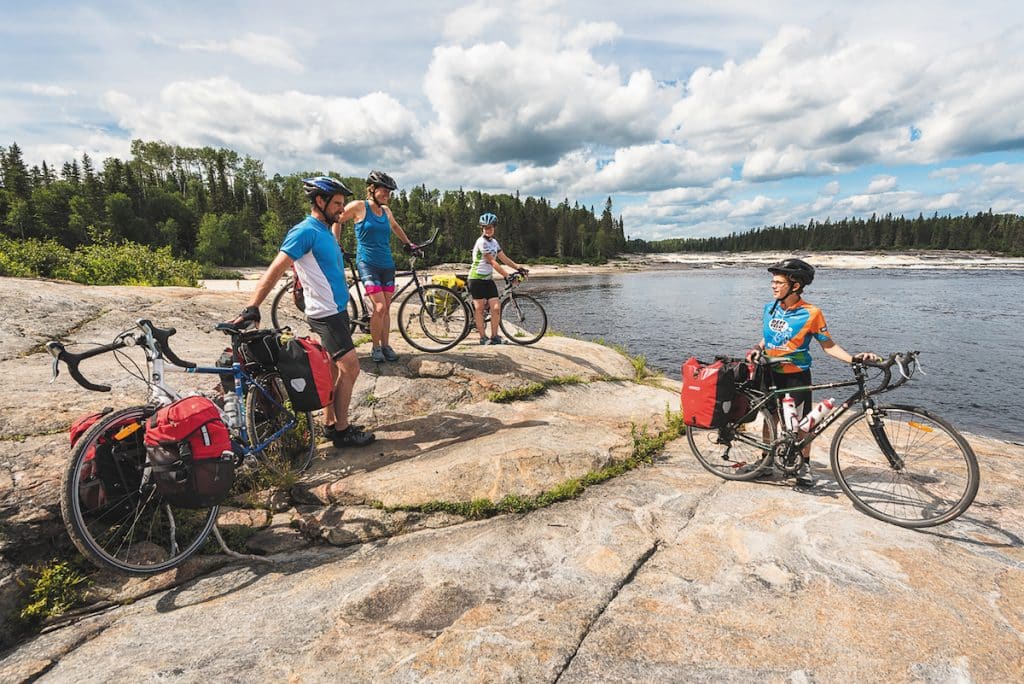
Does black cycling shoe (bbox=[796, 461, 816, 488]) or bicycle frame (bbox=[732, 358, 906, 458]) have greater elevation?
bicycle frame (bbox=[732, 358, 906, 458])

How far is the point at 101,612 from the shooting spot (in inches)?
138

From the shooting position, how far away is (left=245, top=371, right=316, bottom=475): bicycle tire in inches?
196

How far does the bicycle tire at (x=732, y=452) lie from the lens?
215 inches

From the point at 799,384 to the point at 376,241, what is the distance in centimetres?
602

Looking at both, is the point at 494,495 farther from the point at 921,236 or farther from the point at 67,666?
the point at 921,236

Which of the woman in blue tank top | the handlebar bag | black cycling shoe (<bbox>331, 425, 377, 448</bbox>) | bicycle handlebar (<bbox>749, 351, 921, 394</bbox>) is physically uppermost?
the woman in blue tank top

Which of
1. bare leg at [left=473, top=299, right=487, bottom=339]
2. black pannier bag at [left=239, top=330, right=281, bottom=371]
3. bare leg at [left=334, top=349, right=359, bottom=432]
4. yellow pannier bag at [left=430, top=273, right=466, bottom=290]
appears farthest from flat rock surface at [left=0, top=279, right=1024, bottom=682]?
yellow pannier bag at [left=430, top=273, right=466, bottom=290]

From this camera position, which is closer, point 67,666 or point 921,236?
point 67,666

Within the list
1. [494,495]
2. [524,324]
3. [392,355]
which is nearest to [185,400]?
[494,495]

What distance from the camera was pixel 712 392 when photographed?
17.8ft

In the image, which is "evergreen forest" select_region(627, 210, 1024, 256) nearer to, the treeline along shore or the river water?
the treeline along shore

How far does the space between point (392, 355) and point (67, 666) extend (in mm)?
5301

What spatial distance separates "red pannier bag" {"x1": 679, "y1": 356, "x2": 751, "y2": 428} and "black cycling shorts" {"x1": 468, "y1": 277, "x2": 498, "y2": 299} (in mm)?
4860

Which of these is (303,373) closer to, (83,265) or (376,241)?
(376,241)
